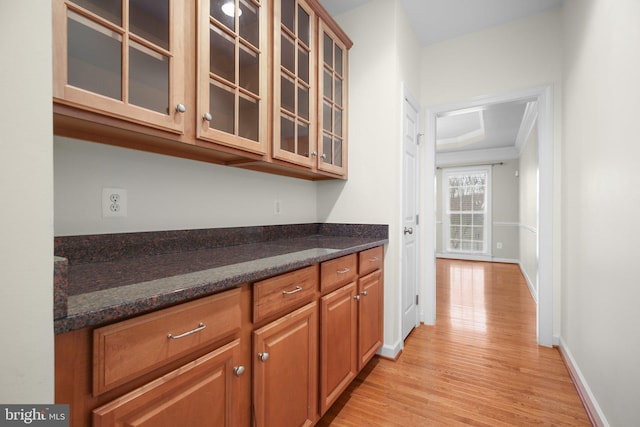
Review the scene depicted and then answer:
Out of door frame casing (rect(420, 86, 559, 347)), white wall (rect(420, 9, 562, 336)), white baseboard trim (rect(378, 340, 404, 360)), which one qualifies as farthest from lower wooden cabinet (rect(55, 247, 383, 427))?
white wall (rect(420, 9, 562, 336))

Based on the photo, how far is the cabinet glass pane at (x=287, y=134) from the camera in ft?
5.32

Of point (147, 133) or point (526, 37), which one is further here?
point (526, 37)

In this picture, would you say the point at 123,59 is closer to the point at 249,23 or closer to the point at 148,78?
the point at 148,78

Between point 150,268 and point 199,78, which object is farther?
point 199,78

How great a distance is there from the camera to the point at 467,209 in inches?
277

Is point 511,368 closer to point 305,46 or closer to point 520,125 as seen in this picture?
point 305,46

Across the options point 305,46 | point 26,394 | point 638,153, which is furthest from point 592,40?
point 26,394

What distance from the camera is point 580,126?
6.17 feet

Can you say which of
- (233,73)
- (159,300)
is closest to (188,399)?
(159,300)

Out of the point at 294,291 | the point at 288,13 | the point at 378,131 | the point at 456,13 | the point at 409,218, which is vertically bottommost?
the point at 294,291

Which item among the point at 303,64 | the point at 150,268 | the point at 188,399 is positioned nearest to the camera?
the point at 188,399

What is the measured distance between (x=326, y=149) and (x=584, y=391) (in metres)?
2.14

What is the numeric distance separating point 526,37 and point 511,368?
2675 mm

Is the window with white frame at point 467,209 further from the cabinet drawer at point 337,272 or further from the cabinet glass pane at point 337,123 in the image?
the cabinet drawer at point 337,272
